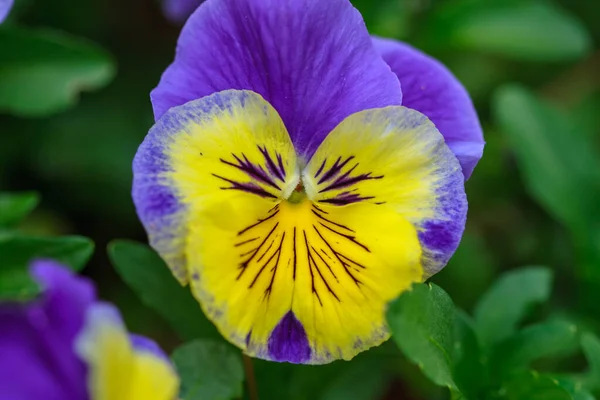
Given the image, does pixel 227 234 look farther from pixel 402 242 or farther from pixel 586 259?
pixel 586 259

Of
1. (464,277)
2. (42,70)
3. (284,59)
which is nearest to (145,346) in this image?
(284,59)

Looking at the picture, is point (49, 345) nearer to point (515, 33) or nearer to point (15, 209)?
point (15, 209)

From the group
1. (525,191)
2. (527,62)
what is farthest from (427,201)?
(527,62)

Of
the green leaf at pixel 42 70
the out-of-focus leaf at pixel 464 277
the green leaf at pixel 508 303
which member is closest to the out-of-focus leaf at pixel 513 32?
the out-of-focus leaf at pixel 464 277

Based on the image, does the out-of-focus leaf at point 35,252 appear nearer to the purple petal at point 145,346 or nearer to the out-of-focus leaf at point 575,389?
the purple petal at point 145,346

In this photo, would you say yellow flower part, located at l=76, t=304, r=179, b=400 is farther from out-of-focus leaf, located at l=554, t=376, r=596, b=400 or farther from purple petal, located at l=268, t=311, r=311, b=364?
out-of-focus leaf, located at l=554, t=376, r=596, b=400
